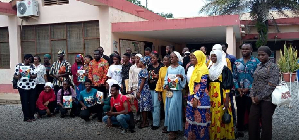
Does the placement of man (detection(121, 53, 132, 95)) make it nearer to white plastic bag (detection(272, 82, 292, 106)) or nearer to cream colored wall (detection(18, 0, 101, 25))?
white plastic bag (detection(272, 82, 292, 106))

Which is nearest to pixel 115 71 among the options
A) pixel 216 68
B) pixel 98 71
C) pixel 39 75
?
pixel 98 71

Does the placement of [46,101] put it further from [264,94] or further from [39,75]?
[264,94]

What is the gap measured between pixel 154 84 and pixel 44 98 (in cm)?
300

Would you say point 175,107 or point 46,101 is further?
point 46,101

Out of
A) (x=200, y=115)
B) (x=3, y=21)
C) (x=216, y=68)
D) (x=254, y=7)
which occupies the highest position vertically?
(x=254, y=7)

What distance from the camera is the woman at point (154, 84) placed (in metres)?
5.05

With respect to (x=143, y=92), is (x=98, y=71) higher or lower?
higher

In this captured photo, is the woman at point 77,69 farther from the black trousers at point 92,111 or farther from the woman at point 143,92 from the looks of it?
the woman at point 143,92

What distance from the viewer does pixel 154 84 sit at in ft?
17.0

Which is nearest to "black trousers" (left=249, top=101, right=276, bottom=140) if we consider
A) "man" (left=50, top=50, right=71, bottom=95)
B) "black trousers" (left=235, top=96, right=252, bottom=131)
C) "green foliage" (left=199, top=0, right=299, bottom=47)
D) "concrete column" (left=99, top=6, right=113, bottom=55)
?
"black trousers" (left=235, top=96, right=252, bottom=131)

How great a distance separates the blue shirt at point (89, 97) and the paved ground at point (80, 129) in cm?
41

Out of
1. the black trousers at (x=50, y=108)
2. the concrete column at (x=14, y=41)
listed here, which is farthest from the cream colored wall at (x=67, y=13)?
the black trousers at (x=50, y=108)

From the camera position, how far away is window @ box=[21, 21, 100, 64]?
978cm

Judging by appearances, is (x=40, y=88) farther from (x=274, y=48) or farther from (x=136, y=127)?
(x=274, y=48)
